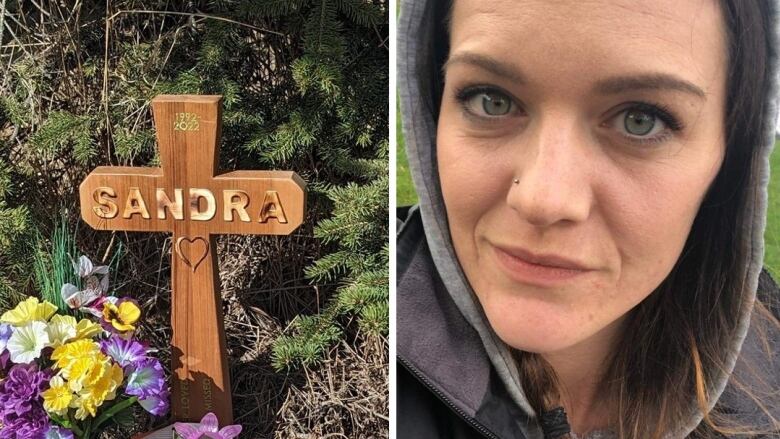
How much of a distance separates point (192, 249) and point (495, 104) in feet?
3.64

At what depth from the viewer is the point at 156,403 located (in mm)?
1934

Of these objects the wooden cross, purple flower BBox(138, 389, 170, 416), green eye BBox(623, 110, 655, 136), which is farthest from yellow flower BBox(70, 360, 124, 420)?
green eye BBox(623, 110, 655, 136)

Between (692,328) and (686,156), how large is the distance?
27cm

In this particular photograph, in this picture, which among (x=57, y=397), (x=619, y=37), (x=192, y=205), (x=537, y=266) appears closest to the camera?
(x=619, y=37)

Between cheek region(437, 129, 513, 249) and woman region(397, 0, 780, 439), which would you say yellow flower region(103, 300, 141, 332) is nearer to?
woman region(397, 0, 780, 439)

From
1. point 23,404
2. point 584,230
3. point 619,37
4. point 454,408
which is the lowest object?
point 23,404

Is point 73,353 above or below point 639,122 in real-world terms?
below

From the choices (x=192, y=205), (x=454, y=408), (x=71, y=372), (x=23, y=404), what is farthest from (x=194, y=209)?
(x=454, y=408)

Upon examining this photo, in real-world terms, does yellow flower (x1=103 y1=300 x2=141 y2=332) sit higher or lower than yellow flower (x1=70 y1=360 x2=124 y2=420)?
higher

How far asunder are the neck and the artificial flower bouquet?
1113 mm

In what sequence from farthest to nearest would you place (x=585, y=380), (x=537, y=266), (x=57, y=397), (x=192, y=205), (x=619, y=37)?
(x=192, y=205), (x=57, y=397), (x=585, y=380), (x=537, y=266), (x=619, y=37)

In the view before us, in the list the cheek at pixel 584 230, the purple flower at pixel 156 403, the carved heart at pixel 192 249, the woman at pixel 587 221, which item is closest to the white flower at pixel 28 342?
the purple flower at pixel 156 403

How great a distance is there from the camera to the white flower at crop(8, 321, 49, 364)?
5.97ft

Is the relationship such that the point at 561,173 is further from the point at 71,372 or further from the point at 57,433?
the point at 57,433
